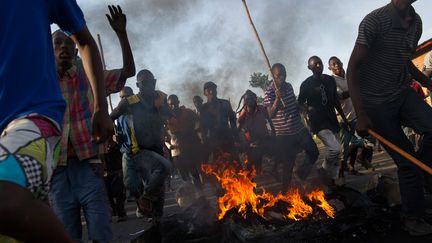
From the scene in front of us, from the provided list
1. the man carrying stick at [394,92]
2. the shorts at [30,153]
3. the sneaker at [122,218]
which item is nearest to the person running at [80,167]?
the shorts at [30,153]

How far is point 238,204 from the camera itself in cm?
432

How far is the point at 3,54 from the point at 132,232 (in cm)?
423

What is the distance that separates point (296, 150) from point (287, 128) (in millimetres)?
401

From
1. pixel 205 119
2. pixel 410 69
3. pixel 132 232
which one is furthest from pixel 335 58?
pixel 132 232

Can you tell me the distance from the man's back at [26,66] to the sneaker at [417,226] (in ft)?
10.2

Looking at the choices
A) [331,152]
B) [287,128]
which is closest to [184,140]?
[287,128]

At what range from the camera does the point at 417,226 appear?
3.38 metres

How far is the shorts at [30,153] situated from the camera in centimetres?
122

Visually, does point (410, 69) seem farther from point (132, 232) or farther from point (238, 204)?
point (132, 232)

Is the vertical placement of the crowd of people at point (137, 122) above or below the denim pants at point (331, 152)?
above

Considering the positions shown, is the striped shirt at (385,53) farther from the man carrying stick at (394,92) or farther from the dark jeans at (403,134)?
the dark jeans at (403,134)

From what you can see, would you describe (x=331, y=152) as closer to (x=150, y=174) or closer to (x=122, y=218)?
(x=150, y=174)

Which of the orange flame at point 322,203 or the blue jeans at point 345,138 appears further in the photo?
the blue jeans at point 345,138

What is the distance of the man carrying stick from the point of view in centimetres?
342
